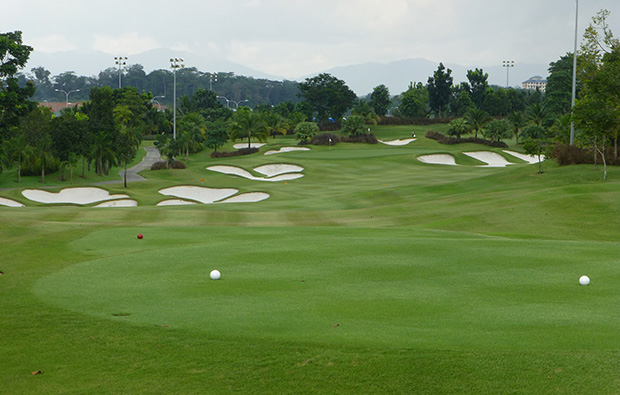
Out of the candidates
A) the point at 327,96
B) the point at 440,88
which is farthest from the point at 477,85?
the point at 327,96

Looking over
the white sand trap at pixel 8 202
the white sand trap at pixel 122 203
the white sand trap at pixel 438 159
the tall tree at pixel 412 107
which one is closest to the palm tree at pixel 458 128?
the white sand trap at pixel 438 159

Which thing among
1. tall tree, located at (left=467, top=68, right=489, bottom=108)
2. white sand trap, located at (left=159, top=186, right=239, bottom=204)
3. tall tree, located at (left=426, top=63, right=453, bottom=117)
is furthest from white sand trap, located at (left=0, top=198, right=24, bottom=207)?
tall tree, located at (left=467, top=68, right=489, bottom=108)

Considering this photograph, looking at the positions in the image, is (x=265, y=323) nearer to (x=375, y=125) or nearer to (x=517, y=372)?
(x=517, y=372)

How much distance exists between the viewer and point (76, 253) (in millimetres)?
16578

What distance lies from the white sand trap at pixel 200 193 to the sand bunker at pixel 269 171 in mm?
10302

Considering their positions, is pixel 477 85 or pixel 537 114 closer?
pixel 537 114

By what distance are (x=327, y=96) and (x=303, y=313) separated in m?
123

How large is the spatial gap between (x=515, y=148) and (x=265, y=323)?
82418mm

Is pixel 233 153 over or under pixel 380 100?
under

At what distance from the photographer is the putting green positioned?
790 cm

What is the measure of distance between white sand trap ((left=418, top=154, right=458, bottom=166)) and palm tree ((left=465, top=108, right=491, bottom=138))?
19.5 metres

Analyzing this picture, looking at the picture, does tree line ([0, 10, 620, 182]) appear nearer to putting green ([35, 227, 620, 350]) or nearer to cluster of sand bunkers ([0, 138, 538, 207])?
cluster of sand bunkers ([0, 138, 538, 207])

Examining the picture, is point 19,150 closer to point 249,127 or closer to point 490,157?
point 249,127

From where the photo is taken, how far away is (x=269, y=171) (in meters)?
64.6
